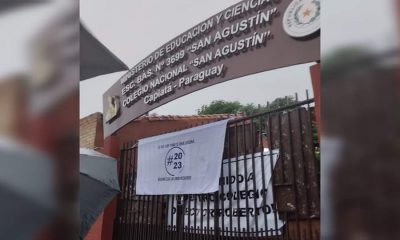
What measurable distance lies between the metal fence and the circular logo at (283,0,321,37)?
0.69 metres

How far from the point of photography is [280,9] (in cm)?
396

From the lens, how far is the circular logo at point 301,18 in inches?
132

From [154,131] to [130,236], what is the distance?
2697 mm

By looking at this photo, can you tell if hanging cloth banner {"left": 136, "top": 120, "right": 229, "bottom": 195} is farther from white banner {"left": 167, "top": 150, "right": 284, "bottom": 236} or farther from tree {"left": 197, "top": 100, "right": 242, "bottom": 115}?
tree {"left": 197, "top": 100, "right": 242, "bottom": 115}

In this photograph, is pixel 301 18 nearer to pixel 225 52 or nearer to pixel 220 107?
pixel 225 52

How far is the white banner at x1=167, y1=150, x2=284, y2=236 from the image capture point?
12.9 ft

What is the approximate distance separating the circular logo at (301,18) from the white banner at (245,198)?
49.7 inches

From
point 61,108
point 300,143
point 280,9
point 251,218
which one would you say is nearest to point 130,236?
point 251,218

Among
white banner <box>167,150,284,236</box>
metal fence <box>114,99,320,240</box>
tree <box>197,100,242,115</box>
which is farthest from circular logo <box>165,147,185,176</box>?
tree <box>197,100,242,115</box>

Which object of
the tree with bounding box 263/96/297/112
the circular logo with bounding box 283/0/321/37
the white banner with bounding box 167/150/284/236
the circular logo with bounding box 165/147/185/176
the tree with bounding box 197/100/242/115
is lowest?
the white banner with bounding box 167/150/284/236

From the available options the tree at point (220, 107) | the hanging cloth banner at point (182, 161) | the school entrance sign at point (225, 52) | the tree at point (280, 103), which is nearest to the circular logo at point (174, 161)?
the hanging cloth banner at point (182, 161)

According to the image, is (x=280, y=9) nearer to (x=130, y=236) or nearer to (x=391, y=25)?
(x=391, y=25)

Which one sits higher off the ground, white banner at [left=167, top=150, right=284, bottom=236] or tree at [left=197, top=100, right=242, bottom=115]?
tree at [left=197, top=100, right=242, bottom=115]

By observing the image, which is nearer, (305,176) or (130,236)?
(305,176)
